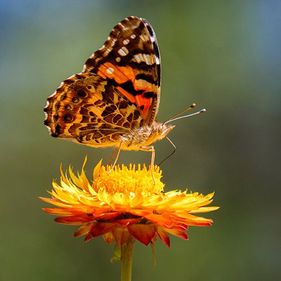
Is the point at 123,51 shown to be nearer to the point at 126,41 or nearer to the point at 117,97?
the point at 126,41

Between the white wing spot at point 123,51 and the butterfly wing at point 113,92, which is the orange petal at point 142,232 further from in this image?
→ the white wing spot at point 123,51

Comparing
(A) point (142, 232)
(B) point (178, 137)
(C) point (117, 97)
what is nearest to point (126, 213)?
(A) point (142, 232)

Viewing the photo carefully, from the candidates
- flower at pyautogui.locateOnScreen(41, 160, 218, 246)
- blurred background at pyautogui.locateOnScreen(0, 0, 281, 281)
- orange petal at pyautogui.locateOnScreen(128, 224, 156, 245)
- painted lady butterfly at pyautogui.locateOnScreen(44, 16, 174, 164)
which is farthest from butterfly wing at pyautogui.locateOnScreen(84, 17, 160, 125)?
blurred background at pyautogui.locateOnScreen(0, 0, 281, 281)

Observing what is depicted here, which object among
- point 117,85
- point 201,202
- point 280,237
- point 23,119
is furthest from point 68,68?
point 201,202

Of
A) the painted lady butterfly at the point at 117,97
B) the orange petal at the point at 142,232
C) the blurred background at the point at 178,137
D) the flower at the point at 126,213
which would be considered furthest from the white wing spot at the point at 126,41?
the blurred background at the point at 178,137

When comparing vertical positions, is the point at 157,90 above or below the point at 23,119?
below

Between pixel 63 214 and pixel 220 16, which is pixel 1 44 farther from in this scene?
pixel 63 214
